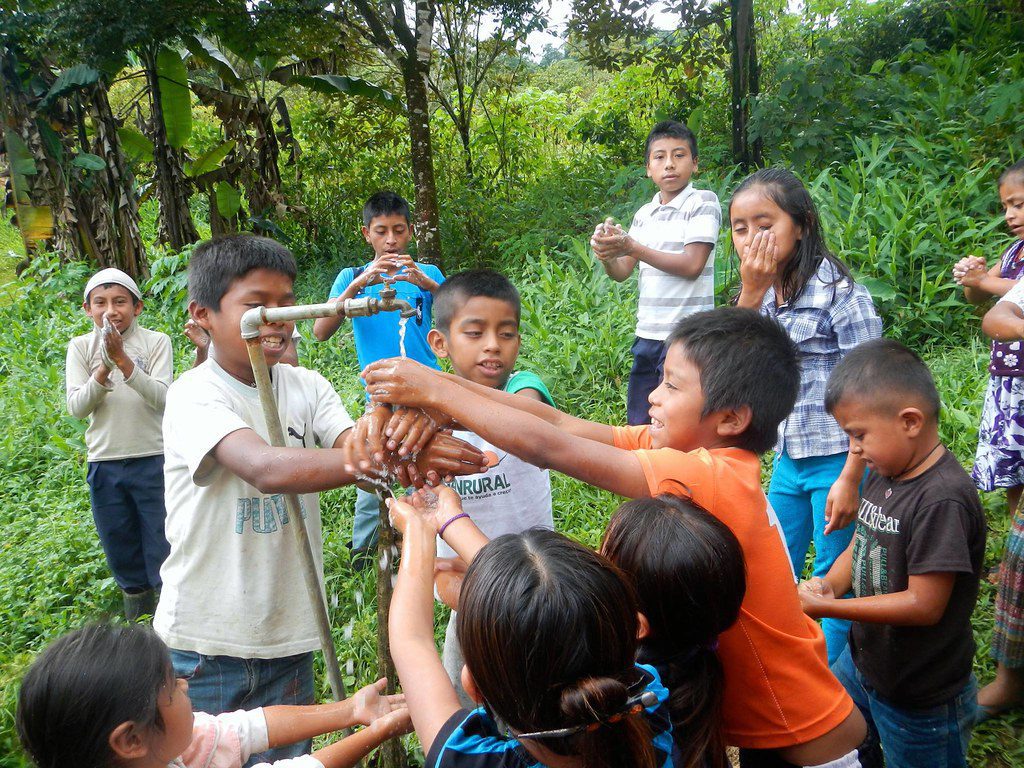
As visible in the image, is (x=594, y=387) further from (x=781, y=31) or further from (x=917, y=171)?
(x=781, y=31)

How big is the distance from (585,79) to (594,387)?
1350 centimetres

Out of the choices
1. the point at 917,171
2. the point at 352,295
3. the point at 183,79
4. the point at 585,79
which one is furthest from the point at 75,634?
the point at 585,79

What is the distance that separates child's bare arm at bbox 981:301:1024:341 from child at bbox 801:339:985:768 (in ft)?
1.95

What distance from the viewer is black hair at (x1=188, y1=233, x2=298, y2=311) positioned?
1932 millimetres

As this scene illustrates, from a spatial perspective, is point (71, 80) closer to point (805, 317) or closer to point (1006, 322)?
point (805, 317)

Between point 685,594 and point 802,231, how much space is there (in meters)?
1.62

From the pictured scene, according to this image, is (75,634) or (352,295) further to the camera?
(352,295)

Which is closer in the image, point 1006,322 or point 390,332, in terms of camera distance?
point 1006,322

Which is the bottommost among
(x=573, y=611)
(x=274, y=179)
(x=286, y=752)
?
(x=286, y=752)

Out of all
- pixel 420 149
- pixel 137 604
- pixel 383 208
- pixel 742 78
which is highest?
pixel 742 78

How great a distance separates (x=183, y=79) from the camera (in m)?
7.41

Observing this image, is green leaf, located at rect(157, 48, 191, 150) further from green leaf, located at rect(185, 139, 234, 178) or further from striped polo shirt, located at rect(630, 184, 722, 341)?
striped polo shirt, located at rect(630, 184, 722, 341)

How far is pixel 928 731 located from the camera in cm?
186

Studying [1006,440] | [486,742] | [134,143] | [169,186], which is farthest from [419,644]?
[134,143]
